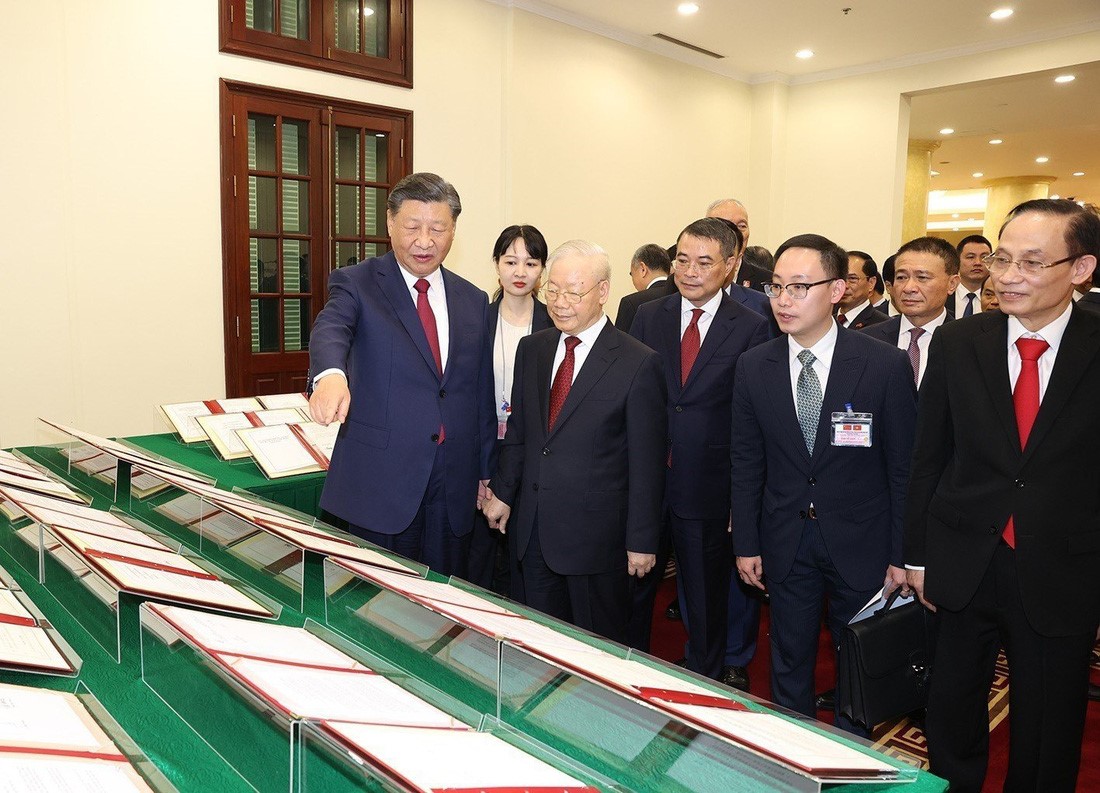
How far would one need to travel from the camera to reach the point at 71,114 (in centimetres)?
Result: 456

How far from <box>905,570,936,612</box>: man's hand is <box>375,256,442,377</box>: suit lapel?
1.41 metres

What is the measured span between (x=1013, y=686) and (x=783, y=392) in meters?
0.91

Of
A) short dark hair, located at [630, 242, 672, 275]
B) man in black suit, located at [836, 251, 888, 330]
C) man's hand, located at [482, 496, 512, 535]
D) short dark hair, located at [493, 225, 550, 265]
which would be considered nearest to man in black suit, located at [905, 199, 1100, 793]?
man's hand, located at [482, 496, 512, 535]

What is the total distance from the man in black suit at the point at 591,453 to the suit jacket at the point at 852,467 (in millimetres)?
361

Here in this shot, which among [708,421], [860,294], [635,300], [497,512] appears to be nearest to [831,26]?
[860,294]

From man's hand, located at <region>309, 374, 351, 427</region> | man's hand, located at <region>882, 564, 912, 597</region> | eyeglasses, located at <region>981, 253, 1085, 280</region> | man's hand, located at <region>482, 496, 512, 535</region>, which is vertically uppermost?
eyeglasses, located at <region>981, 253, 1085, 280</region>

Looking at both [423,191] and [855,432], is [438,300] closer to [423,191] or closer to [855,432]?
[423,191]

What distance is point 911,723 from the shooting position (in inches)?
111

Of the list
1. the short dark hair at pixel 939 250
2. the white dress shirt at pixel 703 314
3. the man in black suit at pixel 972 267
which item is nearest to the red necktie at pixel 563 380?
the white dress shirt at pixel 703 314

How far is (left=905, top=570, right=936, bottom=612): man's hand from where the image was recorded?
2049 millimetres

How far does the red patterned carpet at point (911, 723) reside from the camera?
249 centimetres

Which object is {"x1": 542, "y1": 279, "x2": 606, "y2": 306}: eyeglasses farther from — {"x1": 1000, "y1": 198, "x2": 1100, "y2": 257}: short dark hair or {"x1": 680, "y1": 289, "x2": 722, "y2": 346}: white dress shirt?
{"x1": 1000, "y1": 198, "x2": 1100, "y2": 257}: short dark hair

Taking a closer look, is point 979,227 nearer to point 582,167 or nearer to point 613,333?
point 582,167

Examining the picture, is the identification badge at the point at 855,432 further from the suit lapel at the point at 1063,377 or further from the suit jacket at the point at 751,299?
the suit jacket at the point at 751,299
